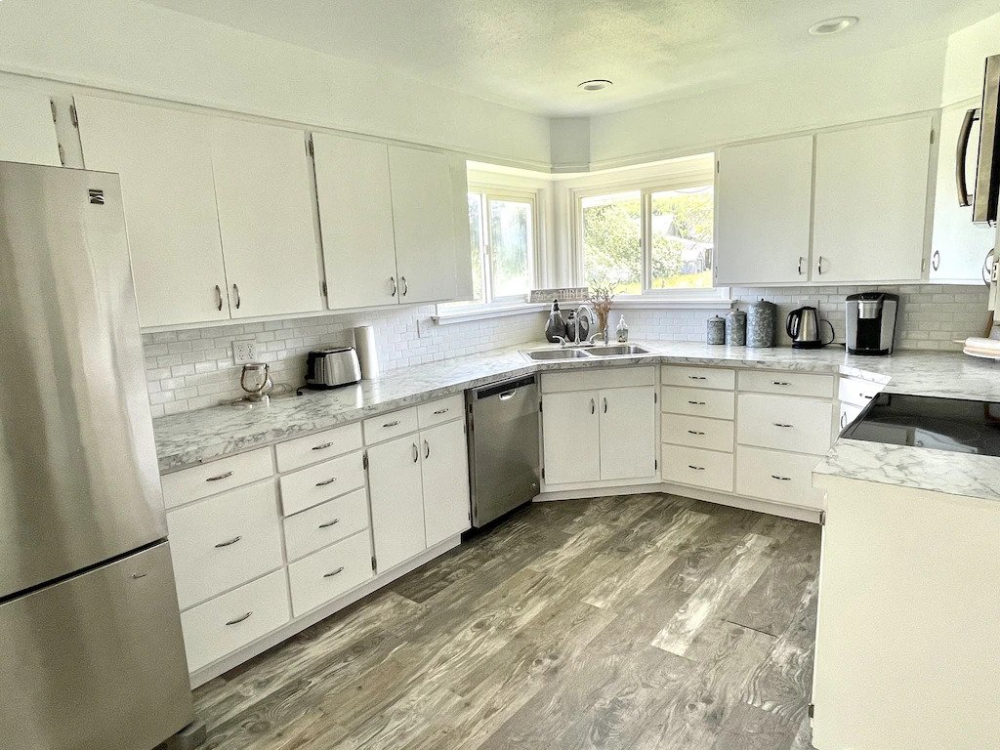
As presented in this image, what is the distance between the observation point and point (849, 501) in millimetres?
1469

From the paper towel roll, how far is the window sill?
648 mm

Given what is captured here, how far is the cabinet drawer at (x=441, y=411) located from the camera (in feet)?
9.34

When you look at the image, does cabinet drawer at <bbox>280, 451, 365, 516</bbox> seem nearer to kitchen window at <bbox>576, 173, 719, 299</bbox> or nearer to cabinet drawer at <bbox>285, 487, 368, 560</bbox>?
cabinet drawer at <bbox>285, 487, 368, 560</bbox>

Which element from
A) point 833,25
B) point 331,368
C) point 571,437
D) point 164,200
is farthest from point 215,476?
point 833,25

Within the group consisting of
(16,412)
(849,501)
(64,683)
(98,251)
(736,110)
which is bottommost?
(64,683)

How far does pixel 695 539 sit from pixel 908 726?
1.66 m

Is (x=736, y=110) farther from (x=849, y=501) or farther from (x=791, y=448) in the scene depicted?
(x=849, y=501)

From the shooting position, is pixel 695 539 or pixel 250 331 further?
pixel 695 539

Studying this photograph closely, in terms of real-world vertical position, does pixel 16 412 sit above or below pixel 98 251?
below

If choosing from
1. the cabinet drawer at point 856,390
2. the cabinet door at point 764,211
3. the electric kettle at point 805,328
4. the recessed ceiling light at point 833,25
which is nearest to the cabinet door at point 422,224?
the cabinet door at point 764,211

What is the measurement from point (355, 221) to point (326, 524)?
4.72ft

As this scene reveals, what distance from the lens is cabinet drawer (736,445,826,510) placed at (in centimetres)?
318

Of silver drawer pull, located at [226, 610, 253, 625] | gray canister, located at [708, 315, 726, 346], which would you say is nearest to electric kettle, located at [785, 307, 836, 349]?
gray canister, located at [708, 315, 726, 346]

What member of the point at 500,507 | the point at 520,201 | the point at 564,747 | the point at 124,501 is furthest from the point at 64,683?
the point at 520,201
